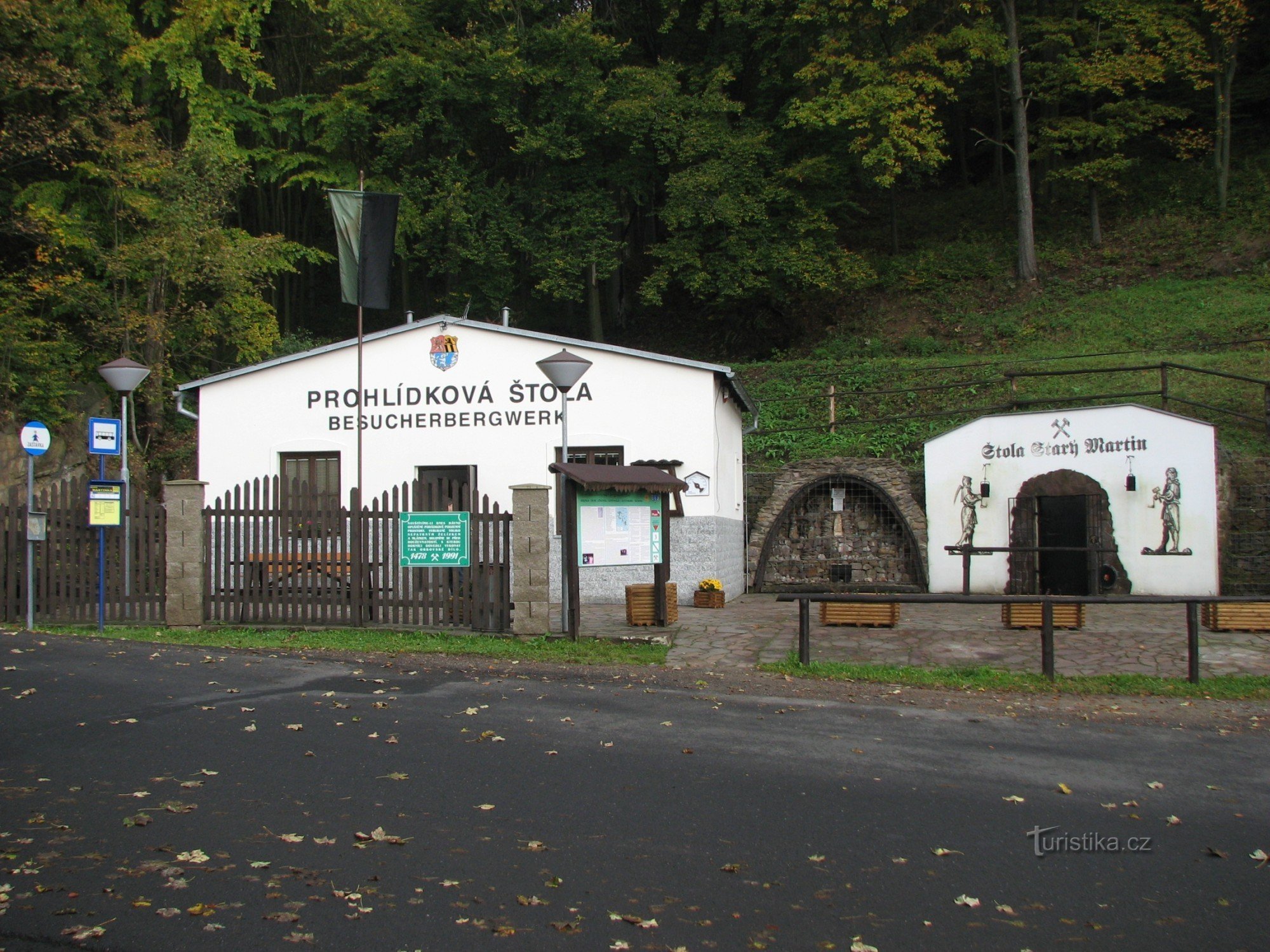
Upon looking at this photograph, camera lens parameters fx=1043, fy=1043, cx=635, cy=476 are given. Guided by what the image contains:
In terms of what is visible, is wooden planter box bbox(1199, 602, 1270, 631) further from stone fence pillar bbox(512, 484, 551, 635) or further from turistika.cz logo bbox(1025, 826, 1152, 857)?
turistika.cz logo bbox(1025, 826, 1152, 857)

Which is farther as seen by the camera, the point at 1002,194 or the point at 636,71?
the point at 1002,194

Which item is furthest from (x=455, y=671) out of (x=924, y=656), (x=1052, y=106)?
(x=1052, y=106)

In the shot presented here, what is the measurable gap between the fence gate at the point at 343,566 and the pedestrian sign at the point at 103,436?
1.48m

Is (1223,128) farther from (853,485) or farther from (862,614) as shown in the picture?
(862,614)

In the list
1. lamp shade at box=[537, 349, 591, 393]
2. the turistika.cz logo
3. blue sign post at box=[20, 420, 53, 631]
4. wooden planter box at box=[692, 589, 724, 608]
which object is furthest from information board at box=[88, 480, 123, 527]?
the turistika.cz logo

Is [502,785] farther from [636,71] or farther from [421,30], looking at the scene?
[421,30]

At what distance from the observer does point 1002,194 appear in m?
37.9

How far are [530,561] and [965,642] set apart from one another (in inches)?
214

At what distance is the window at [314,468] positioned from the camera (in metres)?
19.4

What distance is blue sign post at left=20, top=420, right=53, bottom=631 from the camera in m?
13.2

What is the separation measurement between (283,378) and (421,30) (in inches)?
722

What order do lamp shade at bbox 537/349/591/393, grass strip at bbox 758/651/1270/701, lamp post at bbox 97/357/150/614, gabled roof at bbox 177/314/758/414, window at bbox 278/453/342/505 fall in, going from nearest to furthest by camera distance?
grass strip at bbox 758/651/1270/701 < lamp shade at bbox 537/349/591/393 < lamp post at bbox 97/357/150/614 < gabled roof at bbox 177/314/758/414 < window at bbox 278/453/342/505

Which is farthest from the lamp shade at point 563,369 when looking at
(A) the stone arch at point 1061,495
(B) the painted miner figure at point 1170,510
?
(B) the painted miner figure at point 1170,510

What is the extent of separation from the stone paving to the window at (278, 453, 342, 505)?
6.53 metres
